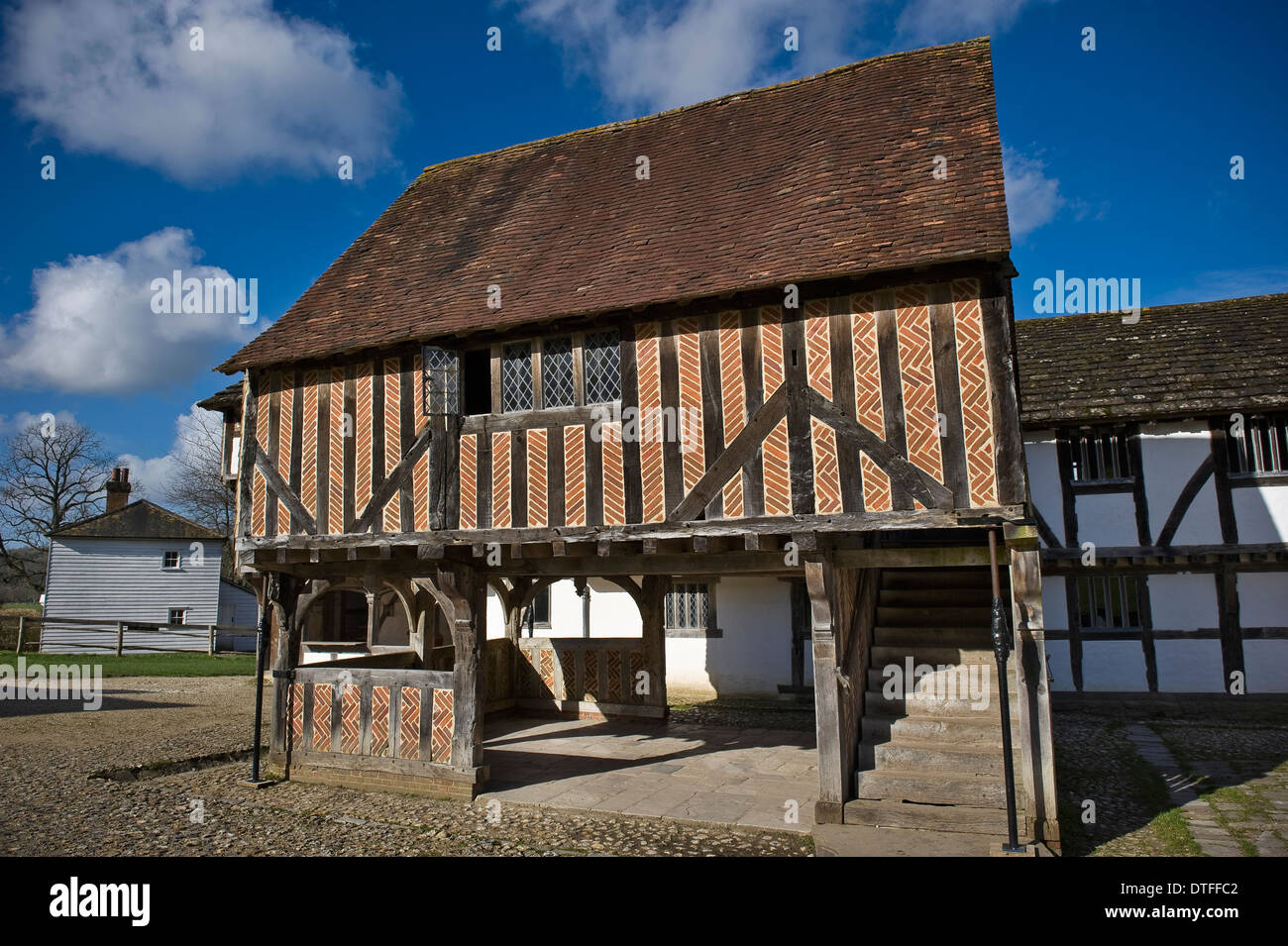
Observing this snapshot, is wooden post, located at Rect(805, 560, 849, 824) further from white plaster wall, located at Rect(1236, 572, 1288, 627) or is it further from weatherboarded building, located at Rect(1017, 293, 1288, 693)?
white plaster wall, located at Rect(1236, 572, 1288, 627)

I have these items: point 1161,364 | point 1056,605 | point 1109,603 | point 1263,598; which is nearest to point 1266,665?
point 1263,598

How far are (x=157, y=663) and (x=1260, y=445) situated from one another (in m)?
23.8

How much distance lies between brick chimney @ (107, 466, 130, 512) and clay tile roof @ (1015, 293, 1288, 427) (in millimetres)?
28457

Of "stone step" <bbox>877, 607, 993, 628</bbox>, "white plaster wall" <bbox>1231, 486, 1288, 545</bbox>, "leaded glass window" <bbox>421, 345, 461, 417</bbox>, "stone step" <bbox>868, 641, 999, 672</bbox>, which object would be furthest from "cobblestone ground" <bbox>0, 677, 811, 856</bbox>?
"white plaster wall" <bbox>1231, 486, 1288, 545</bbox>

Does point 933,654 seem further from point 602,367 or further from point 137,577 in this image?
point 137,577

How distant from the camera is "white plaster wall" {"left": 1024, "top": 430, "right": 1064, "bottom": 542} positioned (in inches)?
503

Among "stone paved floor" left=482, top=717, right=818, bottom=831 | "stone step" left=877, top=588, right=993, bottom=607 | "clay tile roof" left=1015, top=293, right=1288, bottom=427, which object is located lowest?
"stone paved floor" left=482, top=717, right=818, bottom=831

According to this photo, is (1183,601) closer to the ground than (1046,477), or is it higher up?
closer to the ground

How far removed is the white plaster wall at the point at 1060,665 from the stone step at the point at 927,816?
717 centimetres

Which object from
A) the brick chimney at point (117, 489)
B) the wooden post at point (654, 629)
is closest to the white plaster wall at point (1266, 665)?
the wooden post at point (654, 629)

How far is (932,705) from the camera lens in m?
7.58
